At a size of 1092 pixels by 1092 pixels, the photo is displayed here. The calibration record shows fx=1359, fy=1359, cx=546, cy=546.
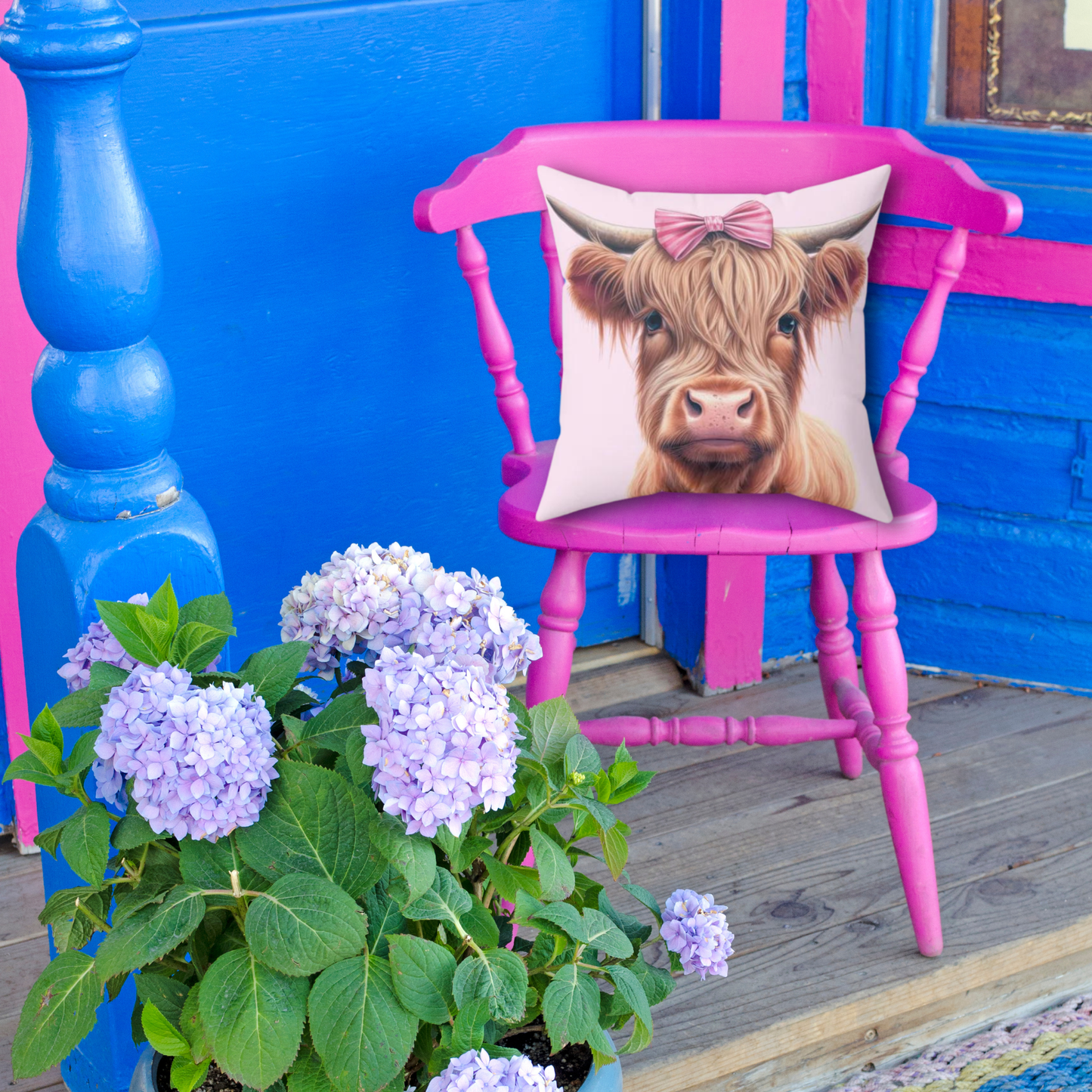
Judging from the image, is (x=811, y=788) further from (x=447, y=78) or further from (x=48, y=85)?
(x=48, y=85)

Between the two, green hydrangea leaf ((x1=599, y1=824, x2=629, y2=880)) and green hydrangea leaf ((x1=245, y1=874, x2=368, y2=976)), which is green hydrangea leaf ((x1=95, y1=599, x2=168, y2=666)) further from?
green hydrangea leaf ((x1=599, y1=824, x2=629, y2=880))

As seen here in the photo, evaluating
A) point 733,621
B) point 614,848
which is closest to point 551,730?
point 614,848

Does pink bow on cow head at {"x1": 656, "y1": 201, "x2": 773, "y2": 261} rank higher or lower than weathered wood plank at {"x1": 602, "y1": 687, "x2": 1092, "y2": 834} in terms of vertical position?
higher

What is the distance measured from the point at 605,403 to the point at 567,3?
2.22ft

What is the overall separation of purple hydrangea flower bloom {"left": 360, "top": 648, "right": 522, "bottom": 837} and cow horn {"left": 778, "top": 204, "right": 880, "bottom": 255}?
96 cm

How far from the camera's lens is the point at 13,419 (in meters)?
1.66

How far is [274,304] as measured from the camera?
1.85 metres

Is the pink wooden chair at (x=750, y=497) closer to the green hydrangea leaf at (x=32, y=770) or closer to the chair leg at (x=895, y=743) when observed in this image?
the chair leg at (x=895, y=743)

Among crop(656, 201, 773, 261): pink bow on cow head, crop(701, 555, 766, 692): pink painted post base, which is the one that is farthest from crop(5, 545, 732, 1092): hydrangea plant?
crop(701, 555, 766, 692): pink painted post base

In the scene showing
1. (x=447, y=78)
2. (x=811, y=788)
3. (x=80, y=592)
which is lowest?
(x=811, y=788)

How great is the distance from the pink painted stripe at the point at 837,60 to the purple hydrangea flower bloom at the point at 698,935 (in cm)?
135

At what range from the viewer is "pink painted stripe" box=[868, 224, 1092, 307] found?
77.7 inches

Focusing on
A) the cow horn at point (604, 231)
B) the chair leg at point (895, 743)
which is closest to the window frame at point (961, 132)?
the cow horn at point (604, 231)

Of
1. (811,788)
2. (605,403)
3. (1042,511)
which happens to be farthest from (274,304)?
(1042,511)
